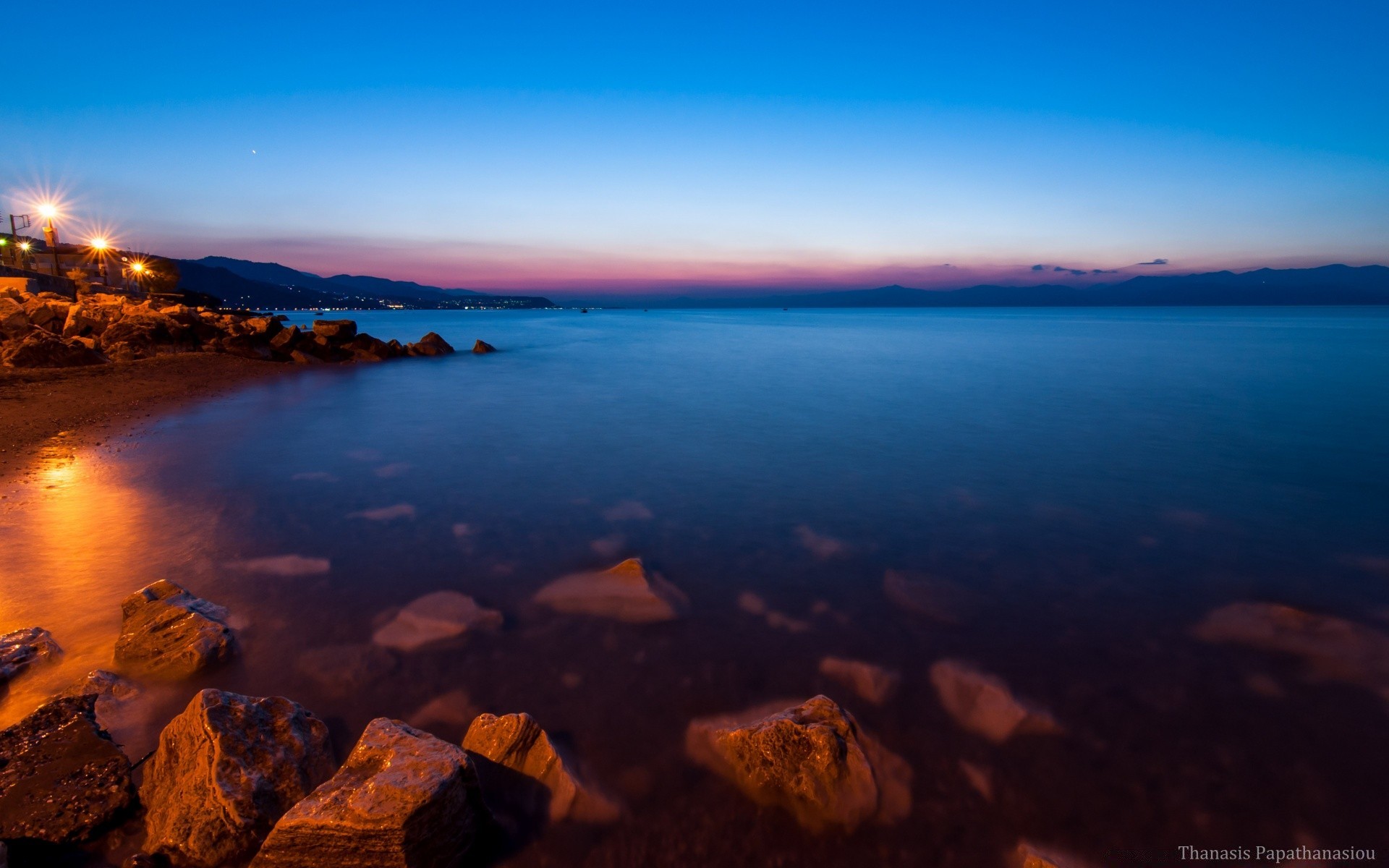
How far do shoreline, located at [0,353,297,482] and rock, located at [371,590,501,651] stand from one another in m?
7.61

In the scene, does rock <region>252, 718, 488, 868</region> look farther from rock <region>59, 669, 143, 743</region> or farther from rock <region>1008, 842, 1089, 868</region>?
rock <region>1008, 842, 1089, 868</region>

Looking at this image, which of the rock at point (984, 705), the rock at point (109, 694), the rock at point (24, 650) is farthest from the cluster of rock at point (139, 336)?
the rock at point (984, 705)

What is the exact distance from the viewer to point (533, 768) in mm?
3680

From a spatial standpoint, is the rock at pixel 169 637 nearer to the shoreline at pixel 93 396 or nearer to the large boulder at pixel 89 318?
the shoreline at pixel 93 396

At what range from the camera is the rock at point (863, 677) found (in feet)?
15.4

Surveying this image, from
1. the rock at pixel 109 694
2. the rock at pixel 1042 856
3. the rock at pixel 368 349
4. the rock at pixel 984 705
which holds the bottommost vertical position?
the rock at pixel 1042 856

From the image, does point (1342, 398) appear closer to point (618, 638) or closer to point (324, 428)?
point (618, 638)

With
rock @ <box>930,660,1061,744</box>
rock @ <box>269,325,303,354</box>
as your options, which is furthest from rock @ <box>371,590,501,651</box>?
rock @ <box>269,325,303,354</box>

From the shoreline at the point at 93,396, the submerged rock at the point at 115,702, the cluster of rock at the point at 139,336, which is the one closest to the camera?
the submerged rock at the point at 115,702

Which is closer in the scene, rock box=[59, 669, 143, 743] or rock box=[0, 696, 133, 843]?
rock box=[0, 696, 133, 843]

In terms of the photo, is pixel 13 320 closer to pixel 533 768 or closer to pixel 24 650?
pixel 24 650

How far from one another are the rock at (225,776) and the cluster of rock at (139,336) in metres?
22.2

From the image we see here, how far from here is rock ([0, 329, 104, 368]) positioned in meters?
17.5

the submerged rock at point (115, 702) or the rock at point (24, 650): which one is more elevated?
the rock at point (24, 650)
